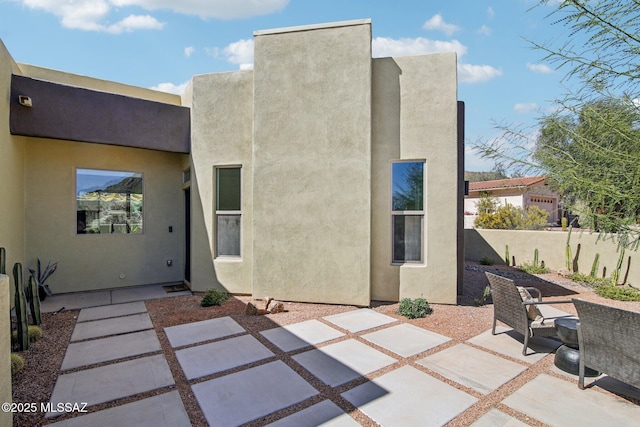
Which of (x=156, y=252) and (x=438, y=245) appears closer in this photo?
(x=438, y=245)

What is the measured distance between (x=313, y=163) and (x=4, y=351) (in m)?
5.75

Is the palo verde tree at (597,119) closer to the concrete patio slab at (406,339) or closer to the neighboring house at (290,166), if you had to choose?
the concrete patio slab at (406,339)

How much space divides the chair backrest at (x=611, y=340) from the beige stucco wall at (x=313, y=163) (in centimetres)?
393

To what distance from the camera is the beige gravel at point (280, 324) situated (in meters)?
3.35

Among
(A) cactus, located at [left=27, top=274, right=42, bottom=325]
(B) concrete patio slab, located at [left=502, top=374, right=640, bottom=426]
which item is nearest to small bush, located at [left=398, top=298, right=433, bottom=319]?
(B) concrete patio slab, located at [left=502, top=374, right=640, bottom=426]

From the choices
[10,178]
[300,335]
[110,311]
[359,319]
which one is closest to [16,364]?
[110,311]

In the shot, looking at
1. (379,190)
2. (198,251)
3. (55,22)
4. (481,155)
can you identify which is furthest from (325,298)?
(55,22)

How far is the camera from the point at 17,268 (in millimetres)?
5164

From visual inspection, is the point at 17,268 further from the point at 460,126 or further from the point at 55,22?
the point at 460,126

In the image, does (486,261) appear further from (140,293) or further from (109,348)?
(109,348)

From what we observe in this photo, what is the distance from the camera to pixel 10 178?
6.52 metres

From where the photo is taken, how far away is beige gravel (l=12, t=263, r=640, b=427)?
3.35 metres

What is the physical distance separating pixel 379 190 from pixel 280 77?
3.63 metres

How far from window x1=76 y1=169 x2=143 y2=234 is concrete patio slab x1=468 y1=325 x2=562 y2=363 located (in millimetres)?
9148
